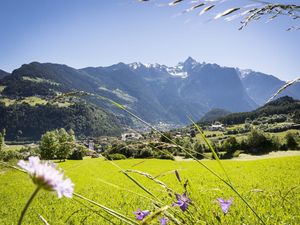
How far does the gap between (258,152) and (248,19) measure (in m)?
63.2

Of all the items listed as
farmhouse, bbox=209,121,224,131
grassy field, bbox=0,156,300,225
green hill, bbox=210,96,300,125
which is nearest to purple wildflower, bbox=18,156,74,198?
grassy field, bbox=0,156,300,225

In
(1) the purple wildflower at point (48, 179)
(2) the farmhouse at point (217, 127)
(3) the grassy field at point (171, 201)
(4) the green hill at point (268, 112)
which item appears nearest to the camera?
(1) the purple wildflower at point (48, 179)

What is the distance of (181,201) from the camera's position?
1.43 m

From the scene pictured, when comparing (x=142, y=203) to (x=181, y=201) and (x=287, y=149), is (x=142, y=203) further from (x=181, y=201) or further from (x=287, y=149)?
(x=287, y=149)

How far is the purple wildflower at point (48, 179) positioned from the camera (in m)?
0.54

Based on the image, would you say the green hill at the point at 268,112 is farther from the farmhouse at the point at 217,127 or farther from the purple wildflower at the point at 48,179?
the purple wildflower at the point at 48,179

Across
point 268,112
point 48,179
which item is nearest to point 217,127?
point 268,112

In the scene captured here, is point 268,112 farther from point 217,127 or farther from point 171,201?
point 171,201

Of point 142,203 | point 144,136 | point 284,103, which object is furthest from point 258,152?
point 284,103

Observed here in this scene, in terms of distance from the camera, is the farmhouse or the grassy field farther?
the farmhouse

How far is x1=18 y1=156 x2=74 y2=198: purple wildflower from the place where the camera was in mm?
539

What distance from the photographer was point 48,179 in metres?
0.55

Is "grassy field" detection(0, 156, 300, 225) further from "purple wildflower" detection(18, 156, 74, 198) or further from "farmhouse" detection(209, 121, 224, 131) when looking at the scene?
"farmhouse" detection(209, 121, 224, 131)

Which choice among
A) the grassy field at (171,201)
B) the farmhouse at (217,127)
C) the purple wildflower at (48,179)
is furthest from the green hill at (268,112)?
the purple wildflower at (48,179)
